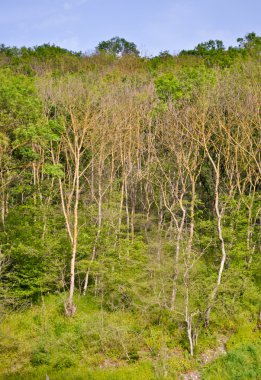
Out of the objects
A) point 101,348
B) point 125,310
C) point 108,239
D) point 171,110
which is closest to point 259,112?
point 171,110

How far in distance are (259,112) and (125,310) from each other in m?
15.4

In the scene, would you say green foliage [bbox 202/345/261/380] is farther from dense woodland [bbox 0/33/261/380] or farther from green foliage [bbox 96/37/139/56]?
green foliage [bbox 96/37/139/56]

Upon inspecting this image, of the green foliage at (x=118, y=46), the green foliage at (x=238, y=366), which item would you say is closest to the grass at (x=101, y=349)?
the green foliage at (x=238, y=366)

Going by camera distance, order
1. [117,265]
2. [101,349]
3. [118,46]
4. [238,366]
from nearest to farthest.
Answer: [238,366], [101,349], [117,265], [118,46]

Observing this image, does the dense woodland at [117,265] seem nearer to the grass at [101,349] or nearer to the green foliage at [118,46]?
the grass at [101,349]

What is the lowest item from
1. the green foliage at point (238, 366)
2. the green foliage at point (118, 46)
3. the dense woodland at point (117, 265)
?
the green foliage at point (238, 366)

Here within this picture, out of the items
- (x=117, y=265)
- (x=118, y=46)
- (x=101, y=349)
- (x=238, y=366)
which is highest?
(x=118, y=46)

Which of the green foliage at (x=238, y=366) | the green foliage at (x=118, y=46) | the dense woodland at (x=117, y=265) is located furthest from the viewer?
the green foliage at (x=118, y=46)

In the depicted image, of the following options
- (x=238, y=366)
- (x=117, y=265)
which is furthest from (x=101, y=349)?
(x=238, y=366)

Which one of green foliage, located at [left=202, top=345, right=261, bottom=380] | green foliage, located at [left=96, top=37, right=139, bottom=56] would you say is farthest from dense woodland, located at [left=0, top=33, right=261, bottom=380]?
green foliage, located at [left=96, top=37, right=139, bottom=56]

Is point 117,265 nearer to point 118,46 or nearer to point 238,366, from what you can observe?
point 238,366

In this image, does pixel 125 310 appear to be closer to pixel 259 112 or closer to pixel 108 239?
pixel 108 239

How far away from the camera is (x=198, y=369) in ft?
55.0

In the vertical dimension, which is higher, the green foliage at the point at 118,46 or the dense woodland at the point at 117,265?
the green foliage at the point at 118,46
